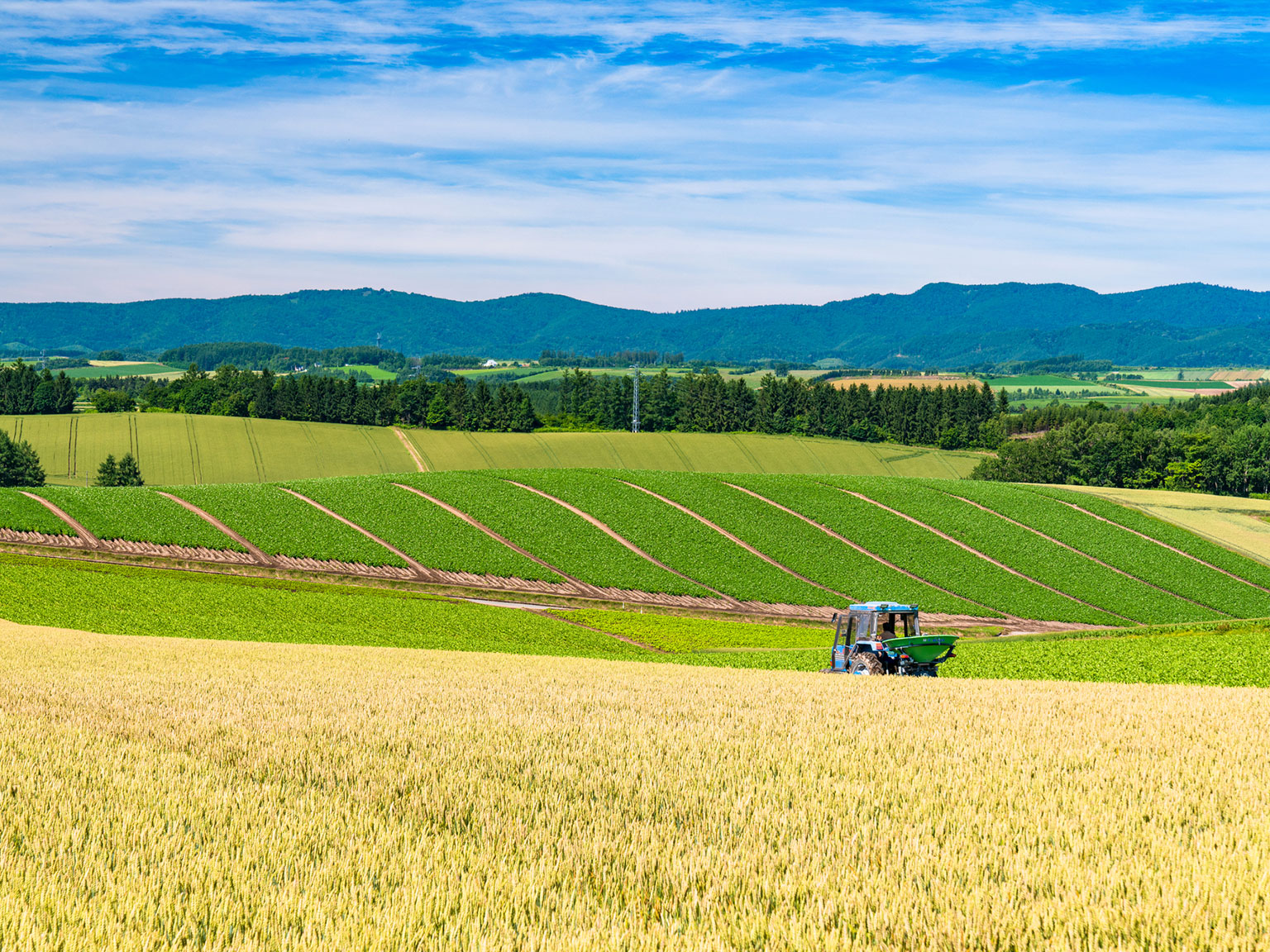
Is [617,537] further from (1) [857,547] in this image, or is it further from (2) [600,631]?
(2) [600,631]

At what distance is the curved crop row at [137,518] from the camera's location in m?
68.8

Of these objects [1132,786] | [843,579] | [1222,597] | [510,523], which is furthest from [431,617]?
[1222,597]

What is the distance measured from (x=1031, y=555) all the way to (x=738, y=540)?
2450 cm

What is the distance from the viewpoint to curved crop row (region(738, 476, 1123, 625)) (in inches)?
2660

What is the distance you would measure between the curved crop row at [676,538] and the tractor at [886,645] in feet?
124

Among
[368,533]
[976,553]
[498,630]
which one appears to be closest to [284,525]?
[368,533]

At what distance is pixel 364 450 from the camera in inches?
6093

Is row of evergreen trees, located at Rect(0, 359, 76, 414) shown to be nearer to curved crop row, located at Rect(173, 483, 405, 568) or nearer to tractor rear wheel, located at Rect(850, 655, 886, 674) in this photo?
curved crop row, located at Rect(173, 483, 405, 568)

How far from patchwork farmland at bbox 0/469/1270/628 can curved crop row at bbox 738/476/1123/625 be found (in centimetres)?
20

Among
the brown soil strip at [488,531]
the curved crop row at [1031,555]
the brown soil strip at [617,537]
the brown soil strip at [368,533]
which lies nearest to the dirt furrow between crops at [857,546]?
the curved crop row at [1031,555]

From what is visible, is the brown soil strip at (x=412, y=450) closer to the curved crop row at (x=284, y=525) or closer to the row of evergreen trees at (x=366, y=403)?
the row of evergreen trees at (x=366, y=403)

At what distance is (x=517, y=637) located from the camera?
49969 mm

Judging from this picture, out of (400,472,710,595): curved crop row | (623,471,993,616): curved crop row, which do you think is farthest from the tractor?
(623,471,993,616): curved crop row

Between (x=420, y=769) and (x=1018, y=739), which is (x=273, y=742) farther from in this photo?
(x=1018, y=739)
